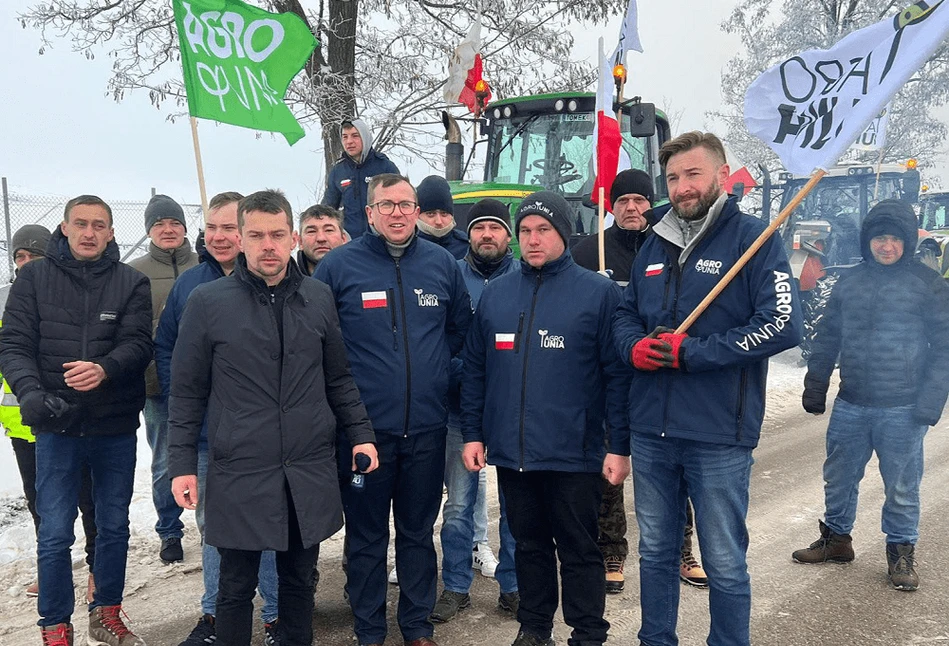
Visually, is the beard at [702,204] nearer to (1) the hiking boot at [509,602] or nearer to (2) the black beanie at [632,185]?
(2) the black beanie at [632,185]

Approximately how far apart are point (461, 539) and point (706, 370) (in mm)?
1833

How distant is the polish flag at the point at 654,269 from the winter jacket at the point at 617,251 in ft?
3.91

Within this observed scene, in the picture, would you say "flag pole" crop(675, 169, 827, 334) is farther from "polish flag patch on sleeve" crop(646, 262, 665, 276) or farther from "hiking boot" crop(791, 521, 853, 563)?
"hiking boot" crop(791, 521, 853, 563)

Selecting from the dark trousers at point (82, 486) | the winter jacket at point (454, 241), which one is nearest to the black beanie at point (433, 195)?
the winter jacket at point (454, 241)

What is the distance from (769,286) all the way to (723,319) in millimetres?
233

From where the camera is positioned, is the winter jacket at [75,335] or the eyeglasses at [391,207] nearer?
the winter jacket at [75,335]

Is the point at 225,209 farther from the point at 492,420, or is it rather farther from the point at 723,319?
the point at 723,319

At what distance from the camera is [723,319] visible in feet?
10.7

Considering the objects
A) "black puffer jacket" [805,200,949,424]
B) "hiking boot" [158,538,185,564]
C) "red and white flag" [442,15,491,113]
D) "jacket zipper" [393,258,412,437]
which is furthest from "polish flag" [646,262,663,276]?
"red and white flag" [442,15,491,113]

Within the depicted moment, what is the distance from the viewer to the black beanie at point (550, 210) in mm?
3705

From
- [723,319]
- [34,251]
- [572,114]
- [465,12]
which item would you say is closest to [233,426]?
[723,319]

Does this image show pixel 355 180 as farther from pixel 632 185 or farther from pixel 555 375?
pixel 555 375

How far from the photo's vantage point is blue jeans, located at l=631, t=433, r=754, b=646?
3.24m

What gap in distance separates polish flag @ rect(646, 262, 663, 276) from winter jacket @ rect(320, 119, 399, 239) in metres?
3.55
